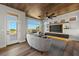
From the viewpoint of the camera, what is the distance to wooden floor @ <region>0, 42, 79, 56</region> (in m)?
2.16

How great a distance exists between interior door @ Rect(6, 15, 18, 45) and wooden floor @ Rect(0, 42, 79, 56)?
0.15 m

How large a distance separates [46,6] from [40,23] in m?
0.45

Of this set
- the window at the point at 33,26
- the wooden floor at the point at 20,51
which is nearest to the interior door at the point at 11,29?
the wooden floor at the point at 20,51

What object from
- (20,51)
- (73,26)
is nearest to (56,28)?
(73,26)

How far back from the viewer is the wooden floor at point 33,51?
2159mm

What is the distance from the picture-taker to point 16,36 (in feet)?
7.68

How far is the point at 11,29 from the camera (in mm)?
2291

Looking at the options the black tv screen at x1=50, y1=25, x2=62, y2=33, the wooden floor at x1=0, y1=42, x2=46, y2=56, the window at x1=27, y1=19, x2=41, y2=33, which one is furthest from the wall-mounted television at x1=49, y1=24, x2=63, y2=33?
the wooden floor at x1=0, y1=42, x2=46, y2=56

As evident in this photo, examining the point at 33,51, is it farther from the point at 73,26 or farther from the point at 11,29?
the point at 73,26

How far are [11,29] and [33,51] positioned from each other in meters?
0.79

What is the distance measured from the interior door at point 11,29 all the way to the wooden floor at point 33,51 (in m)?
0.15

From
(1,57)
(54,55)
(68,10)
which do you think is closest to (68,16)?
(68,10)

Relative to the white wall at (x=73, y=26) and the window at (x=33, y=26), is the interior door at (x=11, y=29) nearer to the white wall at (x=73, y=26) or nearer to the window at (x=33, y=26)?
the window at (x=33, y=26)

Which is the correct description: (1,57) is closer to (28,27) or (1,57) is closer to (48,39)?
(28,27)
